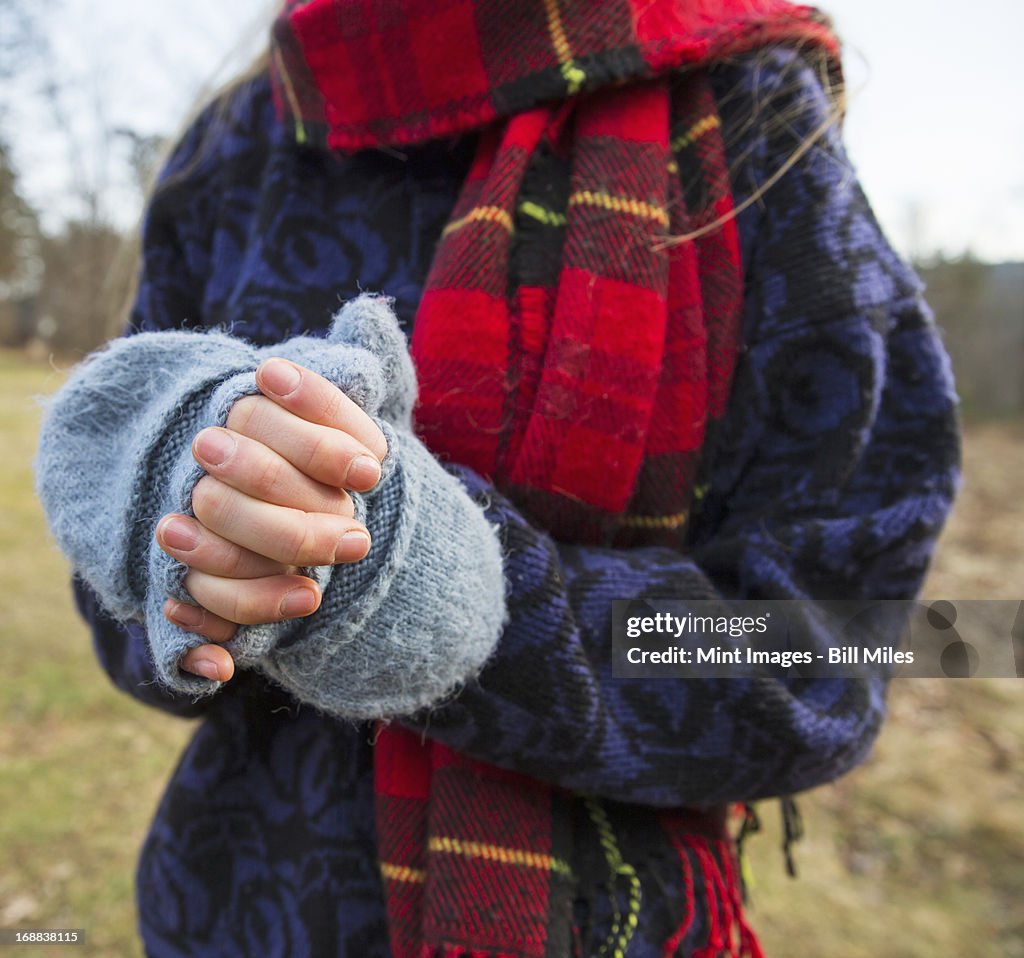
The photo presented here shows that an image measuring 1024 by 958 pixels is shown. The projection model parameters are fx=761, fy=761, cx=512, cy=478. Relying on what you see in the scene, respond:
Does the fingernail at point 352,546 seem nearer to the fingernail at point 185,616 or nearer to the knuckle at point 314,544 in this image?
the knuckle at point 314,544

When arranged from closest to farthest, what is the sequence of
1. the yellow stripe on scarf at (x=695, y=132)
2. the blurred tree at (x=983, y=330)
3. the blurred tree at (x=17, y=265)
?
the yellow stripe on scarf at (x=695, y=132)
the blurred tree at (x=983, y=330)
the blurred tree at (x=17, y=265)

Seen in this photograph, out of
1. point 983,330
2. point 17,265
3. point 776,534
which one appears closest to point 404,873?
point 776,534

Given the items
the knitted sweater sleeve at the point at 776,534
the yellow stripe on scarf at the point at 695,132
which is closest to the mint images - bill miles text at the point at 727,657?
the knitted sweater sleeve at the point at 776,534

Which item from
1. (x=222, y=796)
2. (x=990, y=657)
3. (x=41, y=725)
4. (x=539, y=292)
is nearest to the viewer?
(x=539, y=292)

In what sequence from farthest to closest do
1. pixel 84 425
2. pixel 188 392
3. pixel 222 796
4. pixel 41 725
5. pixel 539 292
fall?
pixel 41 725 < pixel 222 796 < pixel 539 292 < pixel 84 425 < pixel 188 392

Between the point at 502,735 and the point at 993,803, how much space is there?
3253 millimetres

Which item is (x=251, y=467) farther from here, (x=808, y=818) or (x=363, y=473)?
(x=808, y=818)

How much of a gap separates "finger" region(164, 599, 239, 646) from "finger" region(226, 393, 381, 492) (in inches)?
5.6

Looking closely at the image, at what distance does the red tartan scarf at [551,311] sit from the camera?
85cm

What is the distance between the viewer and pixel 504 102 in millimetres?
896

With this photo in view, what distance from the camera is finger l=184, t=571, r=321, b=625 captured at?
59 centimetres

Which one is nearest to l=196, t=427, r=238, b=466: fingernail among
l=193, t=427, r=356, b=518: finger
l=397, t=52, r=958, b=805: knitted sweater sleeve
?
l=193, t=427, r=356, b=518: finger

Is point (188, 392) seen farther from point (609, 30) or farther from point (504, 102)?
point (609, 30)

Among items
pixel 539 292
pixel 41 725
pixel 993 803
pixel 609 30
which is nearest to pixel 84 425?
pixel 539 292
